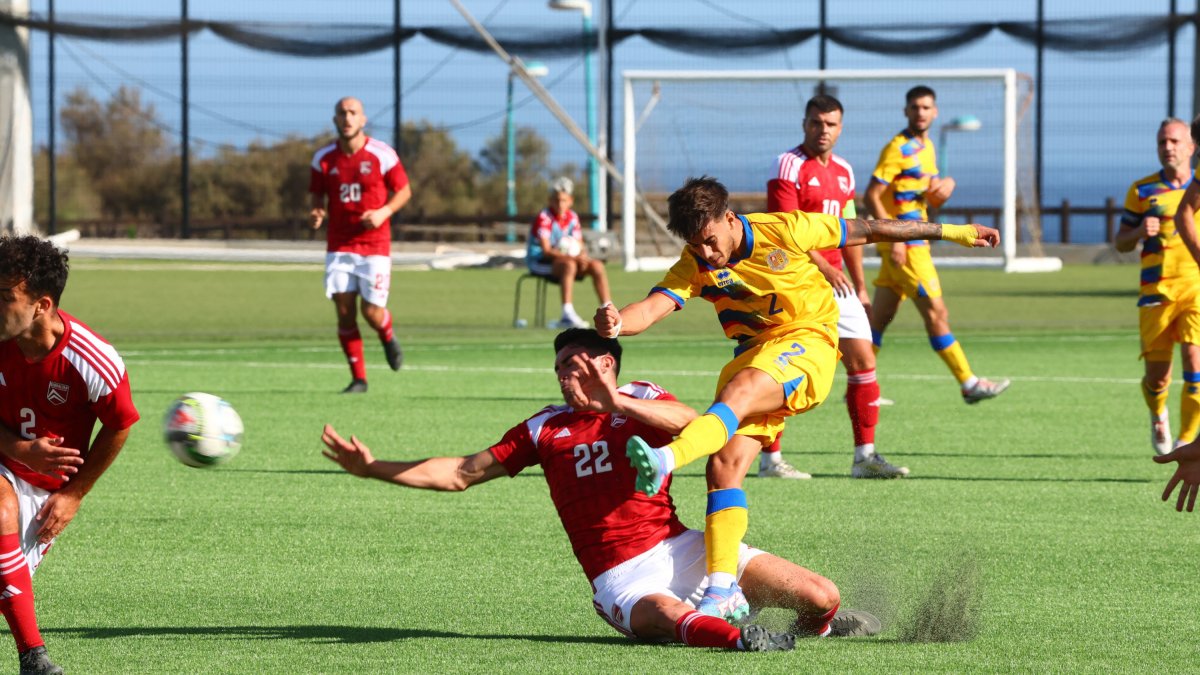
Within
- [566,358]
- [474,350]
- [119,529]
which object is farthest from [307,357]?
[566,358]

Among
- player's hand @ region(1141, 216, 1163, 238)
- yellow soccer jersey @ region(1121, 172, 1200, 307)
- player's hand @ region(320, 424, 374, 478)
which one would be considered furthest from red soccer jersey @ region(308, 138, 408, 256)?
player's hand @ region(320, 424, 374, 478)

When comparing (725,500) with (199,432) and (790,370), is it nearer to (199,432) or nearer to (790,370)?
(790,370)

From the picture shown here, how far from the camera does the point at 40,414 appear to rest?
495cm

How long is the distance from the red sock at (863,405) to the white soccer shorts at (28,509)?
4848 mm

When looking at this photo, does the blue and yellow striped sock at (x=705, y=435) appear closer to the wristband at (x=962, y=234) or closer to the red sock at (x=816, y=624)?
the red sock at (x=816, y=624)

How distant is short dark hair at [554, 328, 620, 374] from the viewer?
5.18 meters

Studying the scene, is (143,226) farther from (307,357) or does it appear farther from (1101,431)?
(1101,431)

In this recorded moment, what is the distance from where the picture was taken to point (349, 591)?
19.8 ft

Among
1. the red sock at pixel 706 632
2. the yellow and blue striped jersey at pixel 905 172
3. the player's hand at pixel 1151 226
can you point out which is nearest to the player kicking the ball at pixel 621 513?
the red sock at pixel 706 632

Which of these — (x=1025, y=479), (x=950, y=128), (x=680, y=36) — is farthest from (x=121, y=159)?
(x=1025, y=479)

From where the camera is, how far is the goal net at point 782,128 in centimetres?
3272

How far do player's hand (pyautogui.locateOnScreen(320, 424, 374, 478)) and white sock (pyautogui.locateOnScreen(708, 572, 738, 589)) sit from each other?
113 centimetres

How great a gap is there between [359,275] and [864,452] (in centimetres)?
533

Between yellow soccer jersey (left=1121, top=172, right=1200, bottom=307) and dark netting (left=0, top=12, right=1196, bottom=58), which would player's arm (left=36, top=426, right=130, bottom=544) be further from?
dark netting (left=0, top=12, right=1196, bottom=58)
